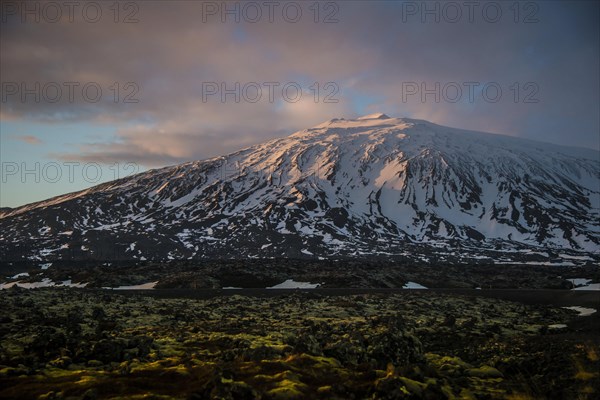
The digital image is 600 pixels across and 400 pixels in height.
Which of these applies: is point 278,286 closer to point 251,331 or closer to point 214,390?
point 251,331

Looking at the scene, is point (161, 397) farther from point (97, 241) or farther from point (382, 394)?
point (97, 241)

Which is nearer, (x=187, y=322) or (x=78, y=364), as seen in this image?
(x=78, y=364)

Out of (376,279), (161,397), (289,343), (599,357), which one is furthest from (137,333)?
(376,279)

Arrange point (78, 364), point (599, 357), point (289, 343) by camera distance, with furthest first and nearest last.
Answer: point (289, 343), point (599, 357), point (78, 364)

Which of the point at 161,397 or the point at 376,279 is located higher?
the point at 161,397

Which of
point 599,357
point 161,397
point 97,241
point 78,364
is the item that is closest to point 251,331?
point 78,364

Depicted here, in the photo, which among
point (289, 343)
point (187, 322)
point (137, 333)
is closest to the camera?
point (289, 343)
